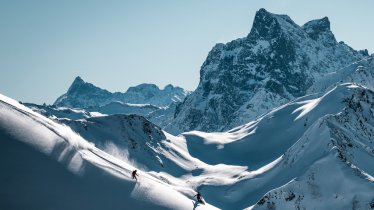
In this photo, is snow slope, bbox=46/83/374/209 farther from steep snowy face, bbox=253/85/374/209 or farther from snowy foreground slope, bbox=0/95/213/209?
snowy foreground slope, bbox=0/95/213/209

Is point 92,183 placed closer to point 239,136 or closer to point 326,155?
point 326,155

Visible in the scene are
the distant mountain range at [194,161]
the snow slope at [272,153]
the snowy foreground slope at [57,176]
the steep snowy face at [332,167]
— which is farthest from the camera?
the snow slope at [272,153]

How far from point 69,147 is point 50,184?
11.7 feet

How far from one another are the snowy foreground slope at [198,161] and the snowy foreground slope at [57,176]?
0.18 feet

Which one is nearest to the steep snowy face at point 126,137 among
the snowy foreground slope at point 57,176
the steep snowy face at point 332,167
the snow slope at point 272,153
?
the snow slope at point 272,153

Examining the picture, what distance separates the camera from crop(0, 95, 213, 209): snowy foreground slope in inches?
956

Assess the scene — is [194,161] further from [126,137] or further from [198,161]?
[126,137]

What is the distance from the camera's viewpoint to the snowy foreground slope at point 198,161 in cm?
2578

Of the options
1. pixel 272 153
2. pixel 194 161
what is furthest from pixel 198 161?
pixel 272 153

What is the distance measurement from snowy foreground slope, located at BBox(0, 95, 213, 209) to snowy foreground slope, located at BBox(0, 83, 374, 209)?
54mm

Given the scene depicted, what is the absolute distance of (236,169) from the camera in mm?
117000

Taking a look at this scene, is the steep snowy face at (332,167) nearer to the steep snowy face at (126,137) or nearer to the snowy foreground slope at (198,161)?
the snowy foreground slope at (198,161)

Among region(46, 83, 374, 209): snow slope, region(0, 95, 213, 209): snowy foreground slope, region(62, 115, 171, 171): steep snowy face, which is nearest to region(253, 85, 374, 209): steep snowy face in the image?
region(46, 83, 374, 209): snow slope

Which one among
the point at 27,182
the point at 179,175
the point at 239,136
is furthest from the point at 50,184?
the point at 239,136
